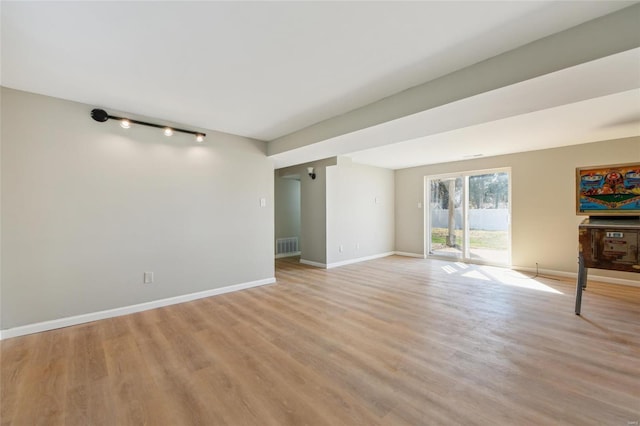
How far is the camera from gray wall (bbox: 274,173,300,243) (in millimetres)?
7023

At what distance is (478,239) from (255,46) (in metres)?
6.05

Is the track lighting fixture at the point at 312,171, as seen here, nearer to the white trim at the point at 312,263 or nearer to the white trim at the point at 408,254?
the white trim at the point at 312,263

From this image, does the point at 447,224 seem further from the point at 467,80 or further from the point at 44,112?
the point at 44,112

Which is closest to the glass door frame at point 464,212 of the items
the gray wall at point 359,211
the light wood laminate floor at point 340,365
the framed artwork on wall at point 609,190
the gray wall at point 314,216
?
the gray wall at point 359,211

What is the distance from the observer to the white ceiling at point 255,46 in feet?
5.07

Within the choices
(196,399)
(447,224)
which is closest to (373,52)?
(196,399)

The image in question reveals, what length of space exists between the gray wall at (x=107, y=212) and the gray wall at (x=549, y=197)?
5360mm

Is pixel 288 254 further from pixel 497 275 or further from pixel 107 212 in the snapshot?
pixel 497 275

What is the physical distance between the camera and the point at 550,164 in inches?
187

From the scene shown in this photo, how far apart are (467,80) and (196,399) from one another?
3170 millimetres

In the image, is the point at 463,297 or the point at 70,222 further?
the point at 463,297

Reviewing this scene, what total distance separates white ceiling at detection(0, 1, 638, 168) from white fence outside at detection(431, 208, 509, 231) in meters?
2.88

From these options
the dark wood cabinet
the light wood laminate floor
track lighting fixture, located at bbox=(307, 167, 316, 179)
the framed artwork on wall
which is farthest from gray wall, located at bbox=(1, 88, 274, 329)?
the framed artwork on wall

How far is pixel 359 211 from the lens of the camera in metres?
6.15
